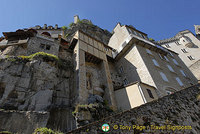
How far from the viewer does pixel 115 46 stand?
23.0m

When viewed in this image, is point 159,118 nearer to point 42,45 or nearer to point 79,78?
point 79,78

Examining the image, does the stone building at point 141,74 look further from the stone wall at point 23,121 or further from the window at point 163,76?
the stone wall at point 23,121

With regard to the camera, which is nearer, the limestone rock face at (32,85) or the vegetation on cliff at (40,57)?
the limestone rock face at (32,85)

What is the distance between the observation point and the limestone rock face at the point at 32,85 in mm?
9242

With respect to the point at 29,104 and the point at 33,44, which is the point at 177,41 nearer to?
the point at 33,44

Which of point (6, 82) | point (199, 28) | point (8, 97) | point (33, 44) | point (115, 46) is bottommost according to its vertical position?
point (8, 97)

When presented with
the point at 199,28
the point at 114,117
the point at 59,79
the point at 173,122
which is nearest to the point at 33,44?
the point at 59,79

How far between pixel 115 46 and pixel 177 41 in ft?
72.1

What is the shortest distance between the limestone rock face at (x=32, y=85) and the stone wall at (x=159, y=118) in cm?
633

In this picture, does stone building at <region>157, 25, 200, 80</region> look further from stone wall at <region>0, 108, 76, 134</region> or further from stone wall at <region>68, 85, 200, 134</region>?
stone wall at <region>0, 108, 76, 134</region>

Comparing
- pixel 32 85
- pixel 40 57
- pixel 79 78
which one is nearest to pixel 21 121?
pixel 32 85

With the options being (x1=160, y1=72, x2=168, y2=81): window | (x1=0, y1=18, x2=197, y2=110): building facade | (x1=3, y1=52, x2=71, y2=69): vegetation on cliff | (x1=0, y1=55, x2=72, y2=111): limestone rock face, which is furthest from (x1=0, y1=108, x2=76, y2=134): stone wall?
(x1=160, y1=72, x2=168, y2=81): window

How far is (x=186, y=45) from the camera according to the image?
3155cm

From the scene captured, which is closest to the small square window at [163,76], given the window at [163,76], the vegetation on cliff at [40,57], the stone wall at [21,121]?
the window at [163,76]
